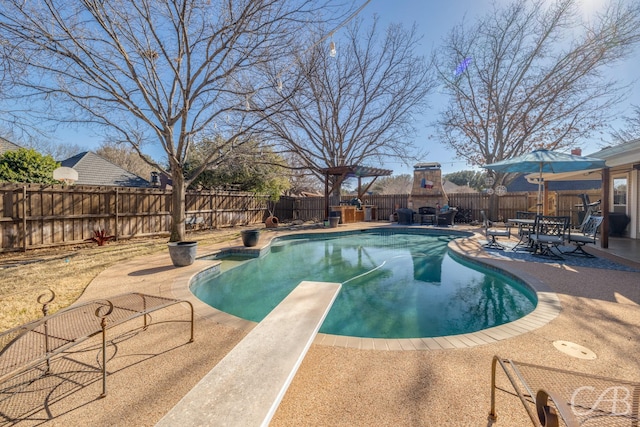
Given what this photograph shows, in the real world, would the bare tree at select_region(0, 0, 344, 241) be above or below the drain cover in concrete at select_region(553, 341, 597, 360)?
above

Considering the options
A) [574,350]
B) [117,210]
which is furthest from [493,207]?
[117,210]

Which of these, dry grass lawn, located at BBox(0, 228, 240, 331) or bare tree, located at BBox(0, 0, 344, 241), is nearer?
dry grass lawn, located at BBox(0, 228, 240, 331)

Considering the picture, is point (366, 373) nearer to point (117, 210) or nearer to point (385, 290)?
point (385, 290)

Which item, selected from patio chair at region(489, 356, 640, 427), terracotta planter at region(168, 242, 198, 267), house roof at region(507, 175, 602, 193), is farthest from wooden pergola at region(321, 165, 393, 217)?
house roof at region(507, 175, 602, 193)

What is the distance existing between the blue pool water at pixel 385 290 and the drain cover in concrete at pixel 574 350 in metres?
1.06

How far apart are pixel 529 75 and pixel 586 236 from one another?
1166 cm

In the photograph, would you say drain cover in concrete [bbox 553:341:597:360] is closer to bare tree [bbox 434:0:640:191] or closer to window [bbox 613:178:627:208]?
window [bbox 613:178:627:208]

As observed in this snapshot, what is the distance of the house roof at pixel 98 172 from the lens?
47.9ft

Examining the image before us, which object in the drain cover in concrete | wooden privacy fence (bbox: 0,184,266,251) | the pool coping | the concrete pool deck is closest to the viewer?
the concrete pool deck

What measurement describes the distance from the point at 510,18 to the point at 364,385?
62.0ft

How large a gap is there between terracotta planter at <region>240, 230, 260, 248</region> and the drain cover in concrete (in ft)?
21.6

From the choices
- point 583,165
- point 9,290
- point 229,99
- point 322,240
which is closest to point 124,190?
point 229,99

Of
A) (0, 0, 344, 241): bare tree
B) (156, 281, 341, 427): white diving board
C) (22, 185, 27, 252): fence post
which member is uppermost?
(0, 0, 344, 241): bare tree

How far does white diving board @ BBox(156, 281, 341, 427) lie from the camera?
137 centimetres
